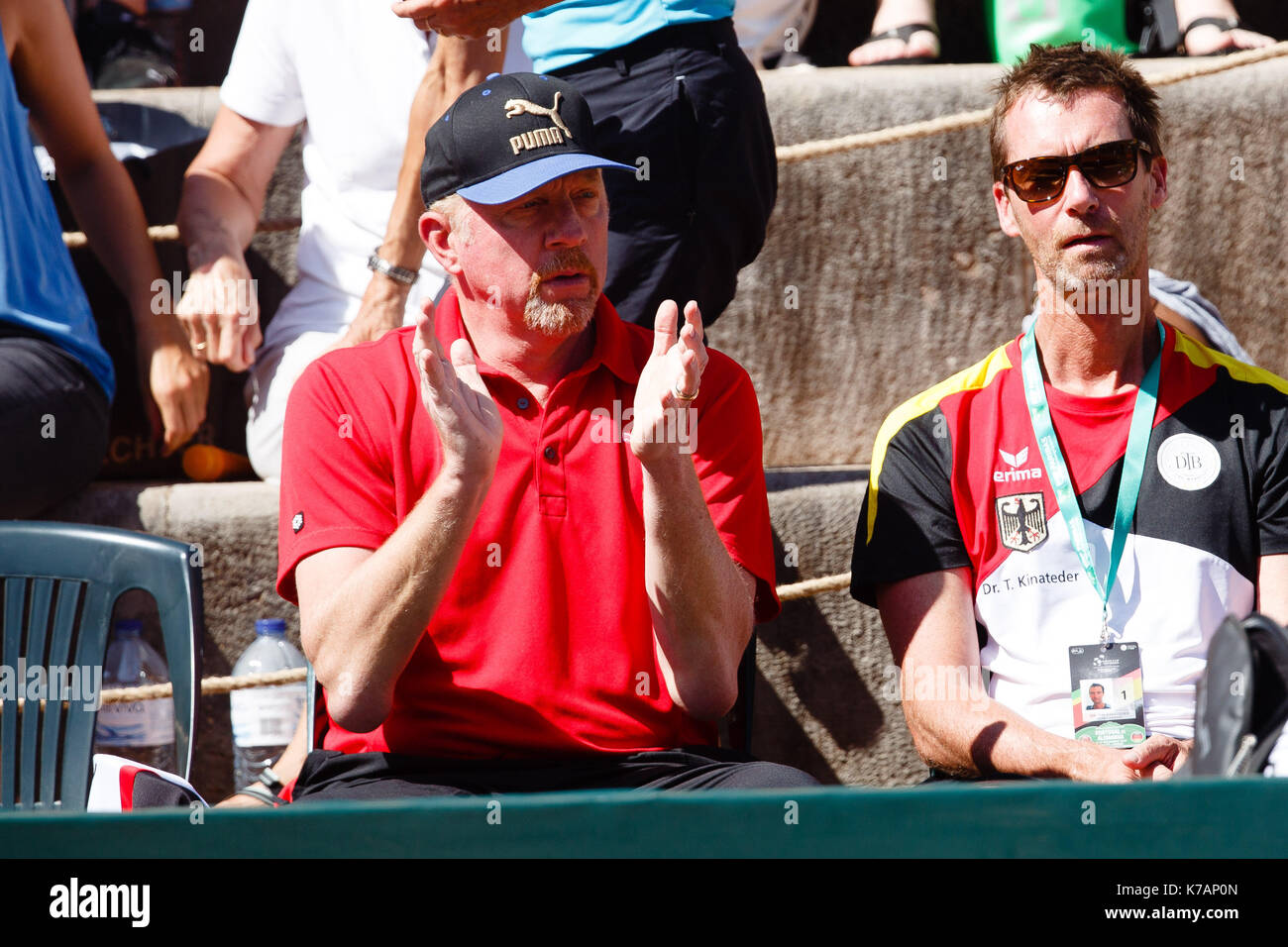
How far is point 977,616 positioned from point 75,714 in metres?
1.46

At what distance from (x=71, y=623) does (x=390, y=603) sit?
2.55ft

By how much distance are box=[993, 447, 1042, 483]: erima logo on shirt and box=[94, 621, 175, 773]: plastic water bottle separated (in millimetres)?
1601

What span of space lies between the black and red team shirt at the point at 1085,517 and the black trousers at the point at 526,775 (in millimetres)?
460

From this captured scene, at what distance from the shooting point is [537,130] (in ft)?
7.54

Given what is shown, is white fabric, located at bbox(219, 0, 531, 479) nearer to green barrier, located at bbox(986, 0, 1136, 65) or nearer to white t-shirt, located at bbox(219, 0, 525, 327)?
white t-shirt, located at bbox(219, 0, 525, 327)

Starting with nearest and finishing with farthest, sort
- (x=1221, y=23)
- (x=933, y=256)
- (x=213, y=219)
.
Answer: (x=213, y=219), (x=933, y=256), (x=1221, y=23)

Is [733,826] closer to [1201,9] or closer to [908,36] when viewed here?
[908,36]

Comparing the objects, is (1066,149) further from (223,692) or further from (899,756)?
(223,692)

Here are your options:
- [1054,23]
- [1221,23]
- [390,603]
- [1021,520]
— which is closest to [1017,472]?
[1021,520]

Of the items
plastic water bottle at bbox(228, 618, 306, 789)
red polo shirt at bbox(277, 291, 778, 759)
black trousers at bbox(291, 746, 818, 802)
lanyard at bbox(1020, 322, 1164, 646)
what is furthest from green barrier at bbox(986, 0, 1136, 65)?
black trousers at bbox(291, 746, 818, 802)

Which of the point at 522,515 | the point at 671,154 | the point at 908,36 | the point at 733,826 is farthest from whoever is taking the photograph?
the point at 908,36

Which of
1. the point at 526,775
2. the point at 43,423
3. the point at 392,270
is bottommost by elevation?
the point at 526,775

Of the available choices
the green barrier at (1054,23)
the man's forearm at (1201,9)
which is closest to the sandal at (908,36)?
the green barrier at (1054,23)

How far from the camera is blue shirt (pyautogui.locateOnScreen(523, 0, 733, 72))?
2.81 m
